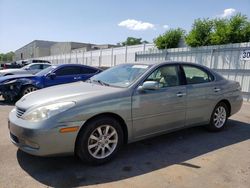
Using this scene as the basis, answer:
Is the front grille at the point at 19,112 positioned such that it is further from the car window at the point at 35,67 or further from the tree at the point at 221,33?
the car window at the point at 35,67

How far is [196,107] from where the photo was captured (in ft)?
17.0

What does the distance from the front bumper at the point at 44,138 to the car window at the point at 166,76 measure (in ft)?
5.56

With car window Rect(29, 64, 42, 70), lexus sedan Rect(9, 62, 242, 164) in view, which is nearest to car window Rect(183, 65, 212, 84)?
lexus sedan Rect(9, 62, 242, 164)

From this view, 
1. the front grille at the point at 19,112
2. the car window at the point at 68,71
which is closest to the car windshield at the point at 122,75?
the front grille at the point at 19,112

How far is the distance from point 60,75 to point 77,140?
20.3 ft

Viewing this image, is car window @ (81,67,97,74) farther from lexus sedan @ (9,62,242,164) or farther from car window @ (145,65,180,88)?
car window @ (145,65,180,88)

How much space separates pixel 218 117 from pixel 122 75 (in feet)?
8.09

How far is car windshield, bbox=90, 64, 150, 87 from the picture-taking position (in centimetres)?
448

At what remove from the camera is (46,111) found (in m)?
3.55

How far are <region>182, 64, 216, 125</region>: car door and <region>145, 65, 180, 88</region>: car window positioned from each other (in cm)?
27

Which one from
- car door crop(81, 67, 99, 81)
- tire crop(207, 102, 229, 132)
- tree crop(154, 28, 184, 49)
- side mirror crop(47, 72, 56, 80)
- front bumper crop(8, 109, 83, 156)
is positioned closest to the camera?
front bumper crop(8, 109, 83, 156)

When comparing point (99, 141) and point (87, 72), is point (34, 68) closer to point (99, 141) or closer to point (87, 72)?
point (87, 72)

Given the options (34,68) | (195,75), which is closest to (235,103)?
(195,75)

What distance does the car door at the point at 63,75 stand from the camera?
922cm
